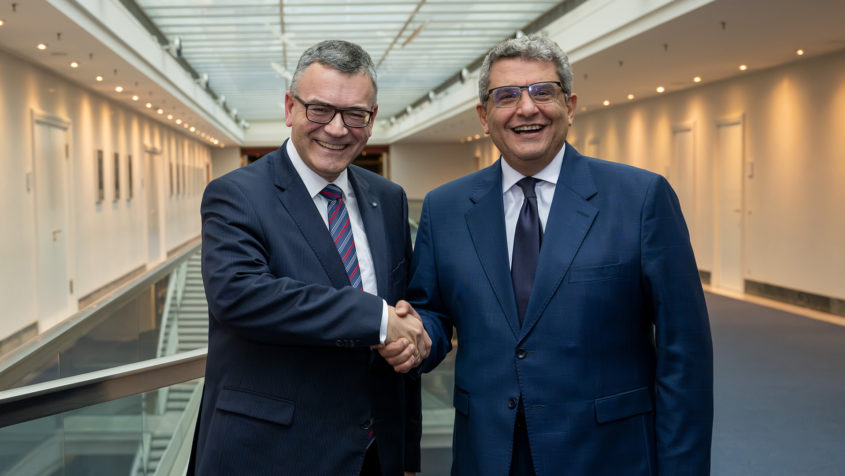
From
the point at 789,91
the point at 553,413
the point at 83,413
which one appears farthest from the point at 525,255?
the point at 789,91

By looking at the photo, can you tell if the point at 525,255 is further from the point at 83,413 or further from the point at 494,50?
the point at 83,413

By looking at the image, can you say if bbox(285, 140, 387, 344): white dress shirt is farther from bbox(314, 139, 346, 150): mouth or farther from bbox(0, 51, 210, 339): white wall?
bbox(0, 51, 210, 339): white wall

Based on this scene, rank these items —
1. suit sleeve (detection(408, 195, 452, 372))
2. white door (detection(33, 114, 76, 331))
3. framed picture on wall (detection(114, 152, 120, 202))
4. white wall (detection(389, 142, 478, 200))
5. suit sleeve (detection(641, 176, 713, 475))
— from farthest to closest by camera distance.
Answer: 1. white wall (detection(389, 142, 478, 200))
2. framed picture on wall (detection(114, 152, 120, 202))
3. white door (detection(33, 114, 76, 331))
4. suit sleeve (detection(408, 195, 452, 372))
5. suit sleeve (detection(641, 176, 713, 475))

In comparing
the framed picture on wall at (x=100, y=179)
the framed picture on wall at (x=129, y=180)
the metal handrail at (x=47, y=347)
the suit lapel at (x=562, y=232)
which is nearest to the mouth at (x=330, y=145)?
the suit lapel at (x=562, y=232)

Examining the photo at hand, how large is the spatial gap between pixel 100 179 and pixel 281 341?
13.1 metres

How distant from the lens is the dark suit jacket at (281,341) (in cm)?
170

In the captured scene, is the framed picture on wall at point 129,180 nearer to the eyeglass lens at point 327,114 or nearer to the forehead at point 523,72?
the eyeglass lens at point 327,114

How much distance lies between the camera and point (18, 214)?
9250 mm

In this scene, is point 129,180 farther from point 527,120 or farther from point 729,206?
point 527,120

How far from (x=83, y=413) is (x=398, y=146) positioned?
106 feet

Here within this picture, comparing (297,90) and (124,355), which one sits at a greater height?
(297,90)

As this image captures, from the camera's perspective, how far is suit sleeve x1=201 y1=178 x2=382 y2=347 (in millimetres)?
1688

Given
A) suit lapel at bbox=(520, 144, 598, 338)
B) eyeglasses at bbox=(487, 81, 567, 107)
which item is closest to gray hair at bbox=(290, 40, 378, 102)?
eyeglasses at bbox=(487, 81, 567, 107)

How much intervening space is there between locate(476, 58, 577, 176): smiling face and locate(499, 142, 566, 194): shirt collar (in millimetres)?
14
